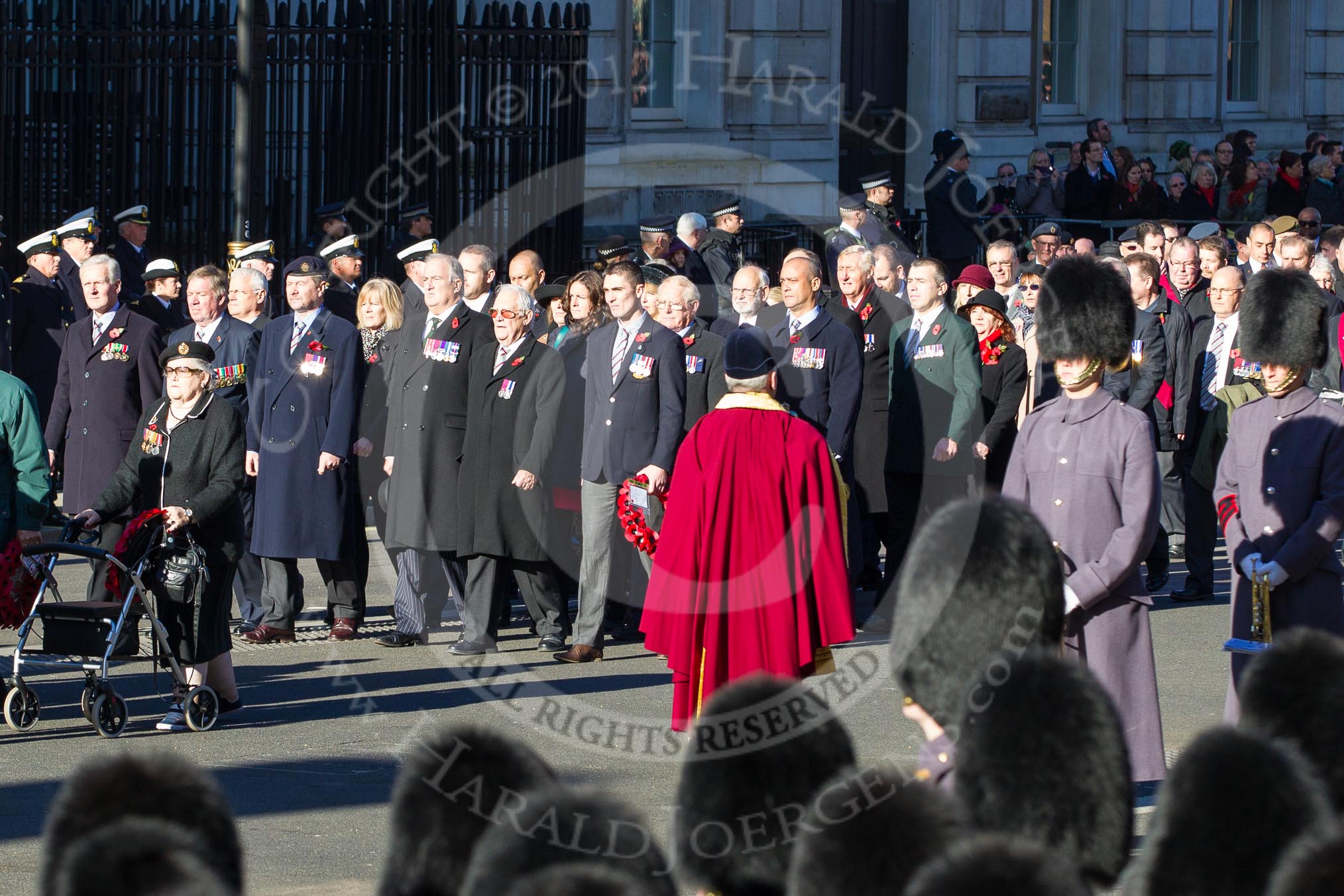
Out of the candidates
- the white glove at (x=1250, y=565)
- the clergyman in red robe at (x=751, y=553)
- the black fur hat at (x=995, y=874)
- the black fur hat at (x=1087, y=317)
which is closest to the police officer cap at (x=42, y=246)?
the clergyman in red robe at (x=751, y=553)

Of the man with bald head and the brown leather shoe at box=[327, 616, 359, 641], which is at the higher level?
the man with bald head

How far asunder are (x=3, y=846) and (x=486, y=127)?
359 inches

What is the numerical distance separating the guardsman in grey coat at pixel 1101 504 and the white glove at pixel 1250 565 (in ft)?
1.39

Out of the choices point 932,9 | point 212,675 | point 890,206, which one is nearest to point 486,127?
point 890,206

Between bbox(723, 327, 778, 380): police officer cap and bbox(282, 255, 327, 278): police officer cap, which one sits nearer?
bbox(723, 327, 778, 380): police officer cap

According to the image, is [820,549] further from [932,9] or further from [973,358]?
[932,9]

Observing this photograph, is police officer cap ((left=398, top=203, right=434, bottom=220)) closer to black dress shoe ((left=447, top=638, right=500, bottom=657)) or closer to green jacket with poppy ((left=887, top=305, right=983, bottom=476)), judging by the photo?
green jacket with poppy ((left=887, top=305, right=983, bottom=476))

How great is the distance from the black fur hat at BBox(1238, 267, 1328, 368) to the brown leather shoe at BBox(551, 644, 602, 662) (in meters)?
3.67

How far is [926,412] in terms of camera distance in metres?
10.0

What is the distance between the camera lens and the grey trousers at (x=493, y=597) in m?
9.18

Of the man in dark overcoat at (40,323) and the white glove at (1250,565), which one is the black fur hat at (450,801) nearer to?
the white glove at (1250,565)

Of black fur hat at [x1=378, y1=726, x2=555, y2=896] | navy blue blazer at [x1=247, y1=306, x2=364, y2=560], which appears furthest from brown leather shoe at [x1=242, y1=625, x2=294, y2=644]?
black fur hat at [x1=378, y1=726, x2=555, y2=896]

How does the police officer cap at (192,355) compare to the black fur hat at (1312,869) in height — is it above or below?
above

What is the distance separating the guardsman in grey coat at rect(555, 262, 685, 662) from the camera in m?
8.98
